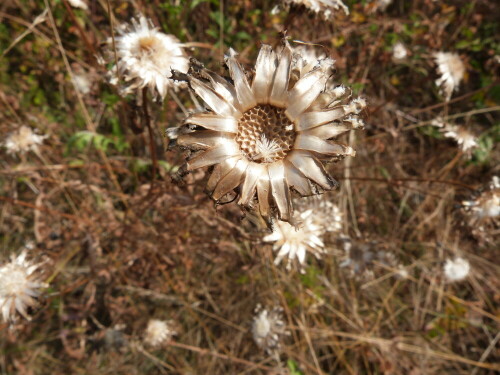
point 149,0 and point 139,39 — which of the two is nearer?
point 139,39

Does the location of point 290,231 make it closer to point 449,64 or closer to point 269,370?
point 269,370

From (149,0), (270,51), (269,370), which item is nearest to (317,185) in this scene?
(270,51)

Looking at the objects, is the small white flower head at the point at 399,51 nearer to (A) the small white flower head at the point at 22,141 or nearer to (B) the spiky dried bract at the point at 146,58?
(B) the spiky dried bract at the point at 146,58

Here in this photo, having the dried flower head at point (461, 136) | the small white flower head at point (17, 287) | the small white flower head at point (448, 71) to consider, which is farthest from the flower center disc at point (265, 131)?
the small white flower head at point (448, 71)

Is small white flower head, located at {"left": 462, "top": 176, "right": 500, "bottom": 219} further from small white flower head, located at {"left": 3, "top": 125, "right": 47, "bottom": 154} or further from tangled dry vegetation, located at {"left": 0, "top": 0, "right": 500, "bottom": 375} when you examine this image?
small white flower head, located at {"left": 3, "top": 125, "right": 47, "bottom": 154}

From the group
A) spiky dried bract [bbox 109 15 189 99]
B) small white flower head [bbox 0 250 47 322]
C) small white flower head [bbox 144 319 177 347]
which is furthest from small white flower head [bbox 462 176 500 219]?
small white flower head [bbox 0 250 47 322]

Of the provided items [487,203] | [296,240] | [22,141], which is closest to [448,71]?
[487,203]
